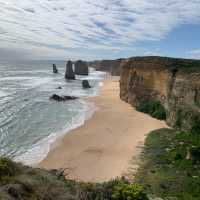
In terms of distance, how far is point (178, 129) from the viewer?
90.1ft

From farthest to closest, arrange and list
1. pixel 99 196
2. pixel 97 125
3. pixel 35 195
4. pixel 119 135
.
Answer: pixel 97 125 < pixel 119 135 < pixel 99 196 < pixel 35 195

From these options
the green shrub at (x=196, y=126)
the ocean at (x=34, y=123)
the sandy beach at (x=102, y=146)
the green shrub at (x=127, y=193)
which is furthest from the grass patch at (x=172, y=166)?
the ocean at (x=34, y=123)

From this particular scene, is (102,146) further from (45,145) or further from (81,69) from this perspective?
(81,69)

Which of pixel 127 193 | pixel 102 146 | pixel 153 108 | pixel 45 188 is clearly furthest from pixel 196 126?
pixel 45 188

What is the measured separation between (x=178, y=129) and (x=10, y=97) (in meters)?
32.4

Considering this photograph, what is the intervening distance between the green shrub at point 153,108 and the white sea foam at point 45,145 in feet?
22.5

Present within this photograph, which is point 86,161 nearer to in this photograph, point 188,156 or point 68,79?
point 188,156

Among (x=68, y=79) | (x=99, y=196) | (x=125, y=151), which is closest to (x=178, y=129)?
(x=125, y=151)

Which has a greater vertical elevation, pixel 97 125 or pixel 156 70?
pixel 156 70

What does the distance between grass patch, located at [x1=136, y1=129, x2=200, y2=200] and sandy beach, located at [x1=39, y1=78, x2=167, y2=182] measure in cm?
137

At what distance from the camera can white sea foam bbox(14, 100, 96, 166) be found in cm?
2113

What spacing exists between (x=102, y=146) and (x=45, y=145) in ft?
15.9

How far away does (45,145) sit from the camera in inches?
965

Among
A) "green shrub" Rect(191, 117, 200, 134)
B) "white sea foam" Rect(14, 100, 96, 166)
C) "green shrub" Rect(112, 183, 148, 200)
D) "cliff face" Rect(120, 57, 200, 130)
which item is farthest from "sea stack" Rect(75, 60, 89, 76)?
"green shrub" Rect(112, 183, 148, 200)
